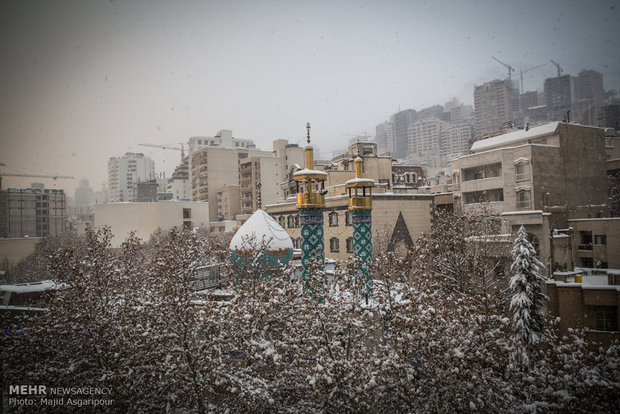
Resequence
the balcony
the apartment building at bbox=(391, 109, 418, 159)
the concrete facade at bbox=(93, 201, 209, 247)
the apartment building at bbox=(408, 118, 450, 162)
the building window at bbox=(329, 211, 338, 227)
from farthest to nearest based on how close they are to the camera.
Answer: the apartment building at bbox=(391, 109, 418, 159) → the apartment building at bbox=(408, 118, 450, 162) → the concrete facade at bbox=(93, 201, 209, 247) → the building window at bbox=(329, 211, 338, 227) → the balcony

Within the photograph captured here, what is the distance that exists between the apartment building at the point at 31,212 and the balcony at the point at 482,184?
120 feet

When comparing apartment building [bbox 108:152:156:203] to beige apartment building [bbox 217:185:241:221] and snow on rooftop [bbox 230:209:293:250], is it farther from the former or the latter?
snow on rooftop [bbox 230:209:293:250]

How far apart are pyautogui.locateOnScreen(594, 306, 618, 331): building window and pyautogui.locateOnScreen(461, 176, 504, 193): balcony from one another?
13075 mm

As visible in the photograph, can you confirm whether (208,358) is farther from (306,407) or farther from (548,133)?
(548,133)

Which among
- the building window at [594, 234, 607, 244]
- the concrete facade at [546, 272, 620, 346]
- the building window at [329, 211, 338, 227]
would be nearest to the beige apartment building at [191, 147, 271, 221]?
the building window at [329, 211, 338, 227]

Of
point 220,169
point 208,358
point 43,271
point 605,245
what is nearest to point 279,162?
point 220,169

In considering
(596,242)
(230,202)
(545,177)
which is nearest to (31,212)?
(230,202)

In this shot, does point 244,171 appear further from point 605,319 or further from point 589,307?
point 605,319

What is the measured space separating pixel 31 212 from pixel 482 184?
153 feet

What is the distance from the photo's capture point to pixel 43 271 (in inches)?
1318

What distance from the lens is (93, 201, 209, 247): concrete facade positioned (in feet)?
167

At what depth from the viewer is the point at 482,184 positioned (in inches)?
1145

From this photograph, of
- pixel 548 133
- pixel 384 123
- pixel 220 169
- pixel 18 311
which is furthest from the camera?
pixel 384 123

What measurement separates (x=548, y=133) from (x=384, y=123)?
540ft
